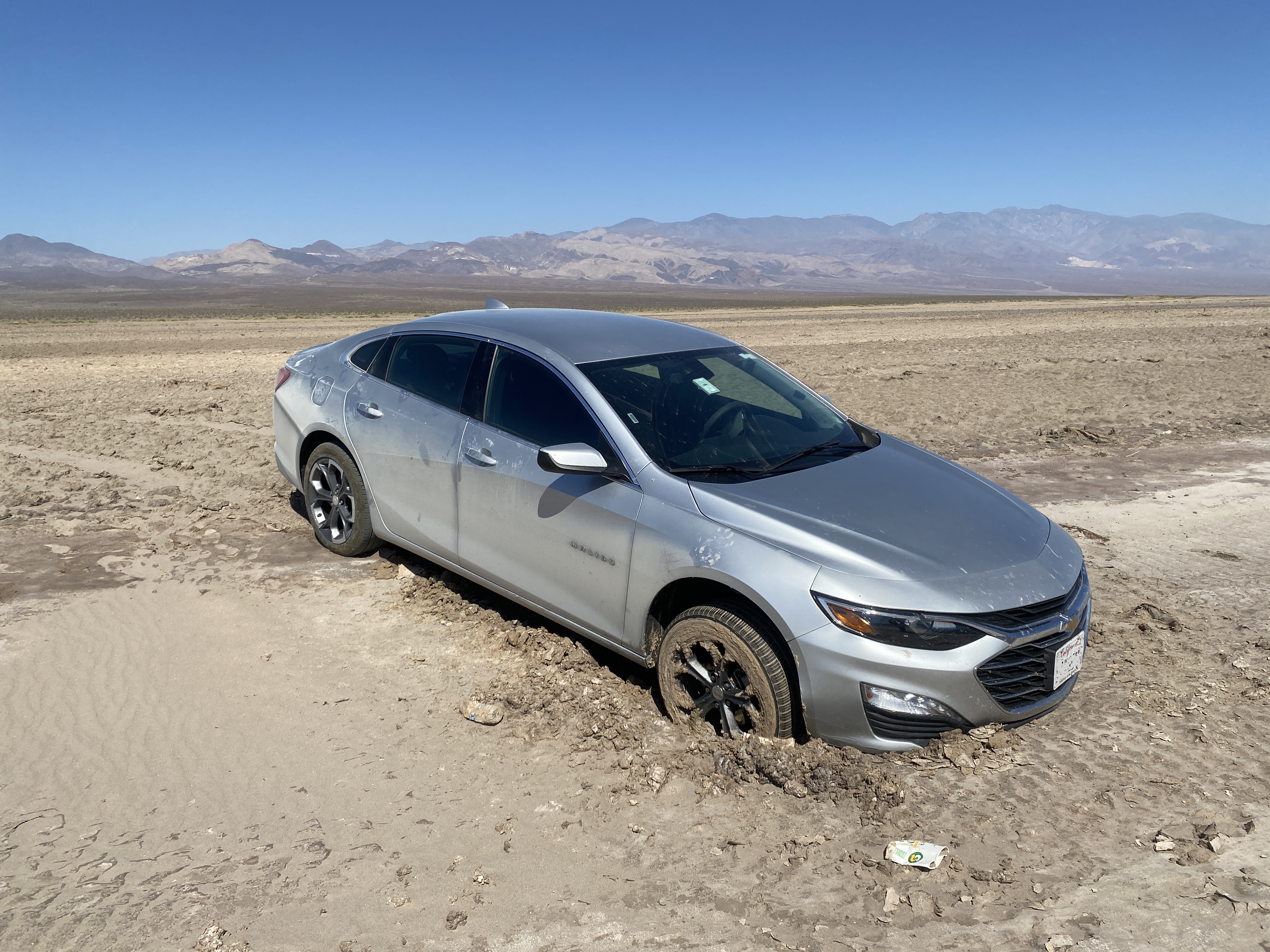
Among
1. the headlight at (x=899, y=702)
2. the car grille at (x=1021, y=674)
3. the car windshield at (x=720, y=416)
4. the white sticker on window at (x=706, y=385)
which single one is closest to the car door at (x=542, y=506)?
the car windshield at (x=720, y=416)

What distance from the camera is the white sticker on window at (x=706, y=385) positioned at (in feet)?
14.8

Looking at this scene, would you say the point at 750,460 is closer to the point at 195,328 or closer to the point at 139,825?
the point at 139,825

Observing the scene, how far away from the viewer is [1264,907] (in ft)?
9.48

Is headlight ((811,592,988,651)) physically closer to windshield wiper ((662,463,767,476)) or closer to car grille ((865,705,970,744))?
car grille ((865,705,970,744))

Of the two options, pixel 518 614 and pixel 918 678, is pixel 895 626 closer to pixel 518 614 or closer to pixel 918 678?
pixel 918 678

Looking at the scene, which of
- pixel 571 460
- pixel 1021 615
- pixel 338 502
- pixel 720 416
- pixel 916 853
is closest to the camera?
pixel 916 853

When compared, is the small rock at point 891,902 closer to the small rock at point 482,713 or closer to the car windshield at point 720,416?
the car windshield at point 720,416

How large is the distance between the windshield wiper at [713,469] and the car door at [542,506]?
19cm

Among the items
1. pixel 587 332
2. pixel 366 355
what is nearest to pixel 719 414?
pixel 587 332

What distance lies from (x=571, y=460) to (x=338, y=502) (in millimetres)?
2579

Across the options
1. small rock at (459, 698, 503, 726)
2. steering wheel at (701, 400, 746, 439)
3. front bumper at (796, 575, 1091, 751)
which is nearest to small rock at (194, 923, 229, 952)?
small rock at (459, 698, 503, 726)

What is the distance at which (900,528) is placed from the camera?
366 cm

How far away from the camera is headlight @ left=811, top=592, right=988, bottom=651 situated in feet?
10.8

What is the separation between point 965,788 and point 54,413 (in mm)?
11799
